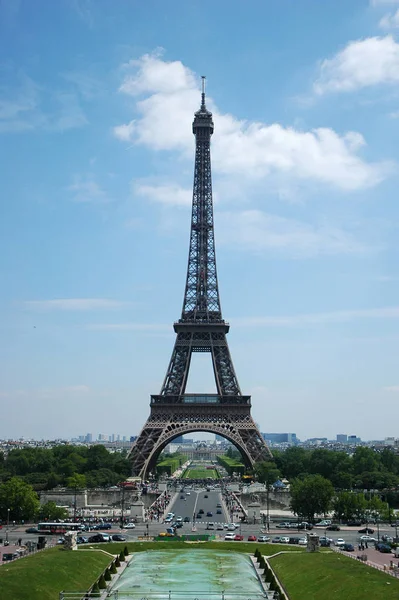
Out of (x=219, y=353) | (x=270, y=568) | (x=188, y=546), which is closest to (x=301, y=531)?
(x=188, y=546)

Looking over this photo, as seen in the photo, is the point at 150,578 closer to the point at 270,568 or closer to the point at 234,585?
the point at 234,585

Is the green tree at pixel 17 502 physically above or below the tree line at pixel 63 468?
below

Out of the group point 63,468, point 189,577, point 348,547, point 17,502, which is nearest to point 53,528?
point 17,502

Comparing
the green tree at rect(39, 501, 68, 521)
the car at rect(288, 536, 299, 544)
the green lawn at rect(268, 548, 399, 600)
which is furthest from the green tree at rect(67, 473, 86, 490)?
the green lawn at rect(268, 548, 399, 600)

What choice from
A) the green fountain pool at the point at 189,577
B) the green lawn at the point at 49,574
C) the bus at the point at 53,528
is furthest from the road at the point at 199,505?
the green lawn at the point at 49,574

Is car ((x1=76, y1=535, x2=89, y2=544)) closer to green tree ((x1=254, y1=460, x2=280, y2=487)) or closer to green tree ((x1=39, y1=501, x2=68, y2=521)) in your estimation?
green tree ((x1=39, y1=501, x2=68, y2=521))

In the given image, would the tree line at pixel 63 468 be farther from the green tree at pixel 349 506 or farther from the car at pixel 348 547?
the car at pixel 348 547
